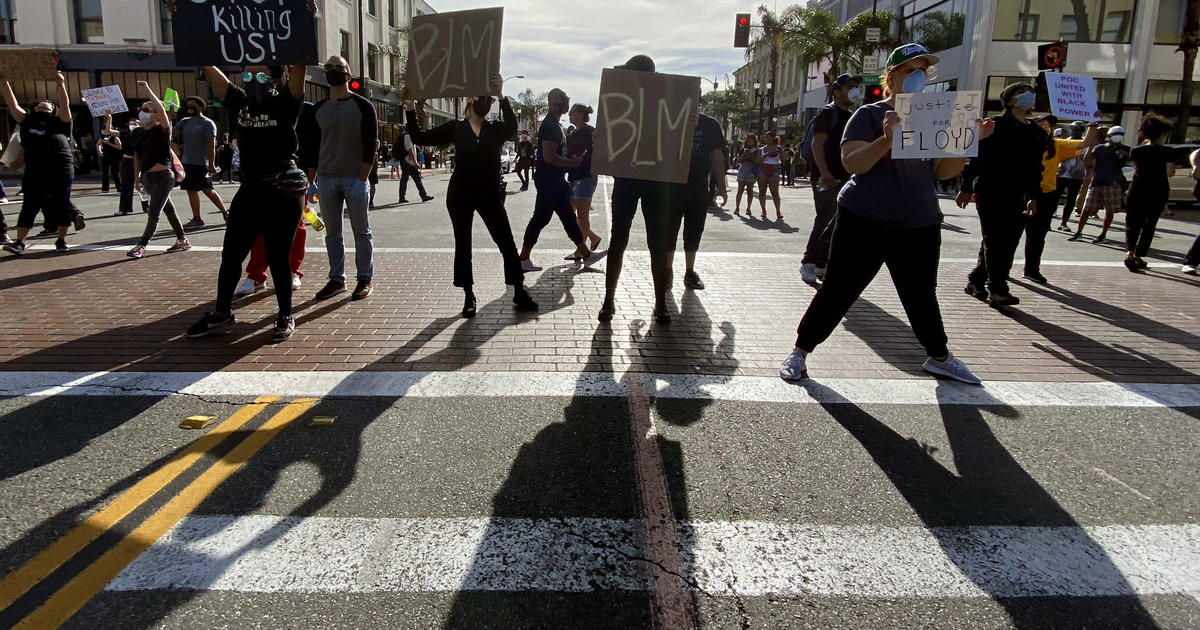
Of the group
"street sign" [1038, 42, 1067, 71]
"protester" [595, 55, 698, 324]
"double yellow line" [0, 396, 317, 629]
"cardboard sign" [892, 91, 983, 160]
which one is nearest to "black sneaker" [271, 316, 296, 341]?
"double yellow line" [0, 396, 317, 629]

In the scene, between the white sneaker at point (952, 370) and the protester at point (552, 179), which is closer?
the white sneaker at point (952, 370)

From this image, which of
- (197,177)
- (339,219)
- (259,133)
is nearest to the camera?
(259,133)

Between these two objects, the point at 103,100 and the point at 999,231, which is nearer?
the point at 999,231

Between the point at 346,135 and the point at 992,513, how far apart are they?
5.33m

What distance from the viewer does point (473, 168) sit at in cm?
568

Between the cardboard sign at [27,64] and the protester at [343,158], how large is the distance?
34158 millimetres

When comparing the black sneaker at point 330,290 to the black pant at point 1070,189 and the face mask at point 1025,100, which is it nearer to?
the face mask at point 1025,100

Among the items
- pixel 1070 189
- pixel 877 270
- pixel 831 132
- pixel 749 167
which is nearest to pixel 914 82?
pixel 877 270

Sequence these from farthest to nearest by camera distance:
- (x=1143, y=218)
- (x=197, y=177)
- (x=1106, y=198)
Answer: (x=1106, y=198)
(x=197, y=177)
(x=1143, y=218)

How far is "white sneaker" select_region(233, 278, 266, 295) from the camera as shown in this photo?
255 inches

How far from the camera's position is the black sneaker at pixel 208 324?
5105 mm

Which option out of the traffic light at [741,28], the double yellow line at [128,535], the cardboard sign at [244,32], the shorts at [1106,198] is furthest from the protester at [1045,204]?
the traffic light at [741,28]

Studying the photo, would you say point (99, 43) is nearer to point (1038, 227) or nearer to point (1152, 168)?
point (1038, 227)

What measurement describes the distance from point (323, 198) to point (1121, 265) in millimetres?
9297
